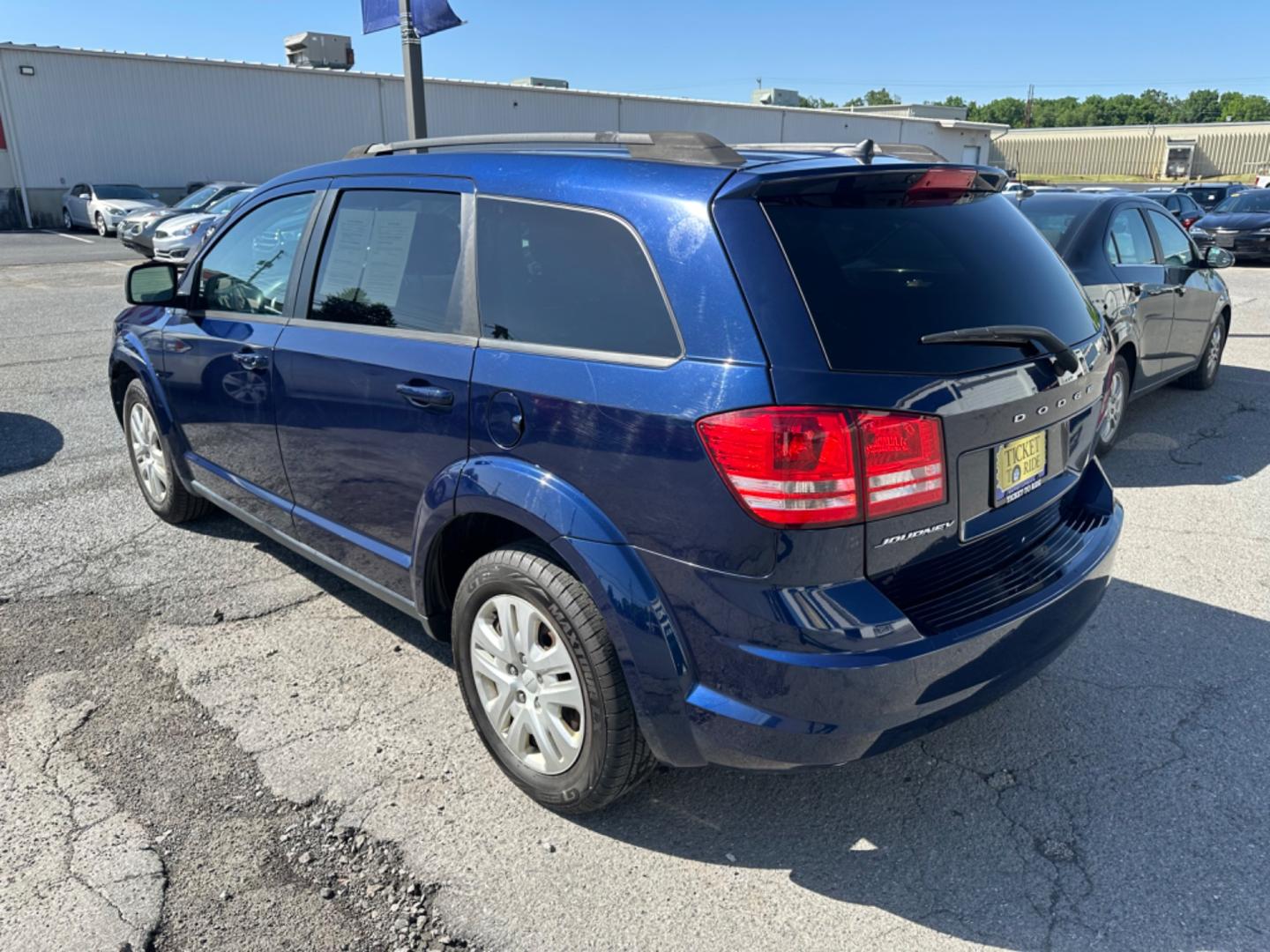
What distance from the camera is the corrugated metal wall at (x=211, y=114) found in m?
29.3

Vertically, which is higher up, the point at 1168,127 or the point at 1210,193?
the point at 1168,127

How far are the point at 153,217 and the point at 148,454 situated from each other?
1870 cm

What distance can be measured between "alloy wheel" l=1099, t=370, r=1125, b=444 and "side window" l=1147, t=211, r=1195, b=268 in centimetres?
131

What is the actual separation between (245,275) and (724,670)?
2.82 metres

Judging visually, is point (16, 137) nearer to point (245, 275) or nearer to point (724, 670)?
point (245, 275)

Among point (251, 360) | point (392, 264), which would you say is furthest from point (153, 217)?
point (392, 264)

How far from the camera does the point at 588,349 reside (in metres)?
2.48

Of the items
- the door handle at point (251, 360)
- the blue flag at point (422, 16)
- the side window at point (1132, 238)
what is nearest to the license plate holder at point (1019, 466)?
the door handle at point (251, 360)

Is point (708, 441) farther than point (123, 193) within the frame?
No

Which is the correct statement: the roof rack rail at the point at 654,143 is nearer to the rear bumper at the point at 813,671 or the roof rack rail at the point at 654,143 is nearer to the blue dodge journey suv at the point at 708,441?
the blue dodge journey suv at the point at 708,441

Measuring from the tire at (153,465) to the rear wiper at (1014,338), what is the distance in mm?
3703

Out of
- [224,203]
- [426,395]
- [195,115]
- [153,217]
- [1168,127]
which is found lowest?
[153,217]

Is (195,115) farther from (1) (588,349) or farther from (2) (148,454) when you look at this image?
(1) (588,349)

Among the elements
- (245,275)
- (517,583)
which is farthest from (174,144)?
(517,583)
